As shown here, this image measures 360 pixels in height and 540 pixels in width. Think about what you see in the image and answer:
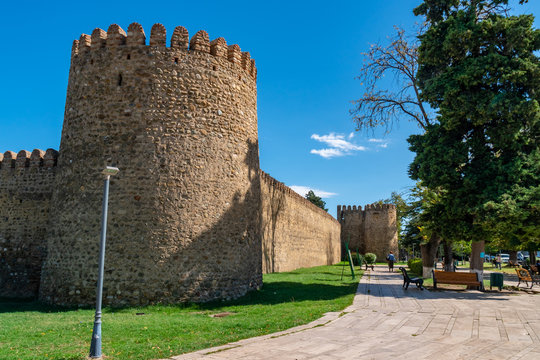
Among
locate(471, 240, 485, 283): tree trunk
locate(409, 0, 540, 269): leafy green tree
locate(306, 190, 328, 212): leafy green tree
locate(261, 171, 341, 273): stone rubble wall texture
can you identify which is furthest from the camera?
locate(306, 190, 328, 212): leafy green tree

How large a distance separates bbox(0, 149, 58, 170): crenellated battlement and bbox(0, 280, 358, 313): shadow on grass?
4682mm

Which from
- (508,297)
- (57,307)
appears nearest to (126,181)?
(57,307)

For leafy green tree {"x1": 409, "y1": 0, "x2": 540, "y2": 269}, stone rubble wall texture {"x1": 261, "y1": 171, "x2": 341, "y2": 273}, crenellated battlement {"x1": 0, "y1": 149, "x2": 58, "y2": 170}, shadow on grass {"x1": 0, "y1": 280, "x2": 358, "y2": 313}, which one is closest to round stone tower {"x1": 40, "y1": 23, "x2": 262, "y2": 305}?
shadow on grass {"x1": 0, "y1": 280, "x2": 358, "y2": 313}

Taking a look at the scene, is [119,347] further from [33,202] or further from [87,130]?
[33,202]

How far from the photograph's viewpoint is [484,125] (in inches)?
564

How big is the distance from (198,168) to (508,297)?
10626 millimetres

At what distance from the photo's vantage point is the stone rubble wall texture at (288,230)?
837 inches

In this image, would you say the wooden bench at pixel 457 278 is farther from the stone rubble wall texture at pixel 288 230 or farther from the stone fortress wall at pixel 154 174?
the stone rubble wall texture at pixel 288 230

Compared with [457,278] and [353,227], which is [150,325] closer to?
[457,278]

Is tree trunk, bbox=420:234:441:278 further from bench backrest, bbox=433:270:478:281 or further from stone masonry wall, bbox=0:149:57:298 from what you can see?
stone masonry wall, bbox=0:149:57:298

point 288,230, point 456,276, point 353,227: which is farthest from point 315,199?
point 456,276

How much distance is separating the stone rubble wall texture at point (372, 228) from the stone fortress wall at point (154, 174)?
129ft

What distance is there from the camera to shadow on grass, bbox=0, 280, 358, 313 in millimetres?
10312

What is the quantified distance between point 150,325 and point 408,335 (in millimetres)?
4991
